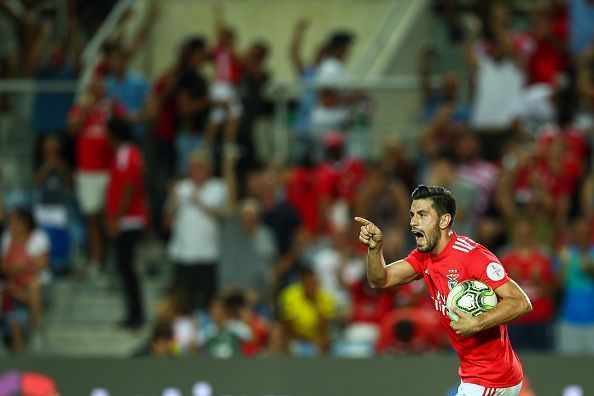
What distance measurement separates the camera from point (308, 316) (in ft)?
44.7

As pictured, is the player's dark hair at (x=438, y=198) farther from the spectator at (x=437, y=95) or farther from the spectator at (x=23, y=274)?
the spectator at (x=437, y=95)

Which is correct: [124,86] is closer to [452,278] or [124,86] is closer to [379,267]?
[379,267]

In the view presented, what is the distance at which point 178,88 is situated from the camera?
604 inches

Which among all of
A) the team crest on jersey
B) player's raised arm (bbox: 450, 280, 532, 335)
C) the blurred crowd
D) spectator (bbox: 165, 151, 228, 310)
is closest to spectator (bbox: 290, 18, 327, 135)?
the blurred crowd

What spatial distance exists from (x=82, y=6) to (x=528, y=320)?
24.4 feet

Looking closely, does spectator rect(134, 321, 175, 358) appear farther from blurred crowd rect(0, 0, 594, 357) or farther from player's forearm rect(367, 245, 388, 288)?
player's forearm rect(367, 245, 388, 288)

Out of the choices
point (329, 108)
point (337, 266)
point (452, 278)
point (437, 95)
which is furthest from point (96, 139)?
point (452, 278)

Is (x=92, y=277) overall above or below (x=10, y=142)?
below

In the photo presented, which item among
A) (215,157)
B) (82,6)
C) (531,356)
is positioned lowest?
(531,356)

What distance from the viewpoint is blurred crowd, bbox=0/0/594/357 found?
1316 cm

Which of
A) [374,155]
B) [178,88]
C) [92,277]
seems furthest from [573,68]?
[92,277]

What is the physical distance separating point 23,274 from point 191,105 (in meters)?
2.54

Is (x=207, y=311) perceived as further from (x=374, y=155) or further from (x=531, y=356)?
(x=531, y=356)

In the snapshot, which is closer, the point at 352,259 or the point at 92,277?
the point at 352,259
